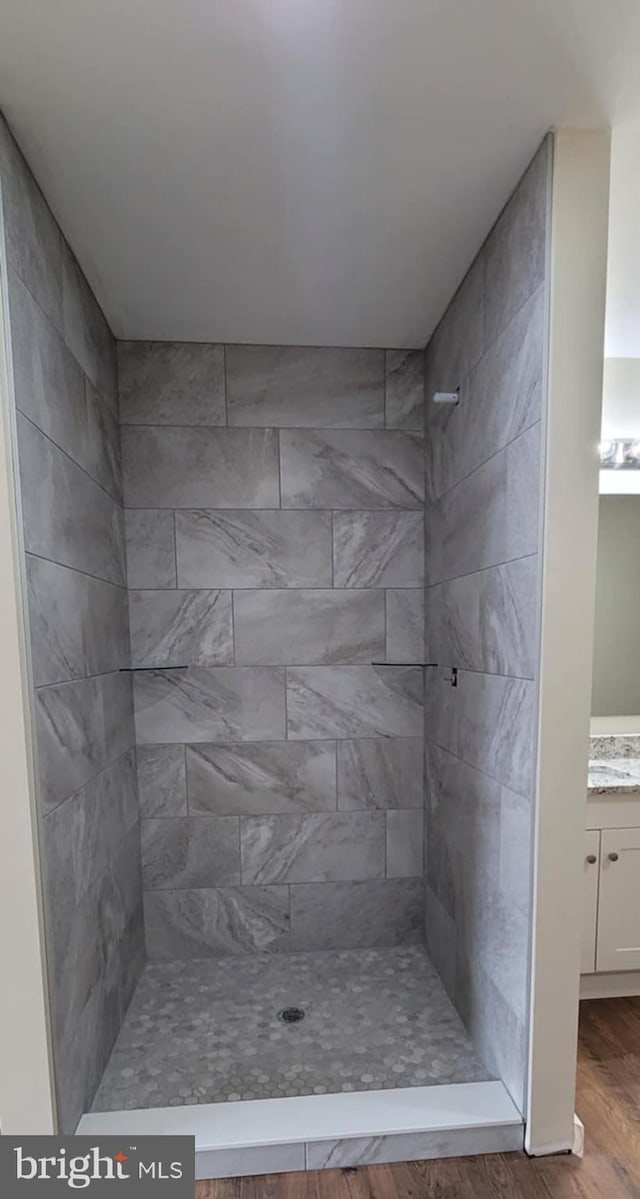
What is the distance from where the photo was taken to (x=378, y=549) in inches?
91.7

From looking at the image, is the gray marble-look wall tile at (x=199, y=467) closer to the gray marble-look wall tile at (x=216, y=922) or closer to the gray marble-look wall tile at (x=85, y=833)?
the gray marble-look wall tile at (x=85, y=833)

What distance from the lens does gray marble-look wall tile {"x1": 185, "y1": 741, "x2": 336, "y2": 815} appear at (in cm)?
228

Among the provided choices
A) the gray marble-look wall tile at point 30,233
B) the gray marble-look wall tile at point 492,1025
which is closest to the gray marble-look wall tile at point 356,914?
the gray marble-look wall tile at point 492,1025

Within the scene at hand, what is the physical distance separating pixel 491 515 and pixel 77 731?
135cm

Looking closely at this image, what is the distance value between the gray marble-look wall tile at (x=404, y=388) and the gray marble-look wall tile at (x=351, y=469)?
6cm

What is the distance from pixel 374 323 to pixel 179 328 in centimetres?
75

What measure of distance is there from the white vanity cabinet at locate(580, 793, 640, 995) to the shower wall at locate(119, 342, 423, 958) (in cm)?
67

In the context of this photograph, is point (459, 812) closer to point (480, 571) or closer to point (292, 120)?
point (480, 571)

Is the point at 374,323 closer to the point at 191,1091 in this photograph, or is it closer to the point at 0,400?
the point at 0,400

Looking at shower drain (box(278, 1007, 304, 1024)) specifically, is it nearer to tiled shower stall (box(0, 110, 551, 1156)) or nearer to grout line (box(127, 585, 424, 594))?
tiled shower stall (box(0, 110, 551, 1156))

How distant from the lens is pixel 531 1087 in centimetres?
142

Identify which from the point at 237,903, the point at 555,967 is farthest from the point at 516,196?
the point at 237,903

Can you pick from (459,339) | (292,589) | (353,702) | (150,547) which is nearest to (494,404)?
(459,339)

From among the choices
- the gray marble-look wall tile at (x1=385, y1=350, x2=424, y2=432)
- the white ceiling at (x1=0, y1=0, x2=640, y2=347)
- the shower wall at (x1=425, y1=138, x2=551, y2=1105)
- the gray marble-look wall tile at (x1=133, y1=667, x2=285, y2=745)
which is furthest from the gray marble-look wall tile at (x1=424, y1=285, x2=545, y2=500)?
the gray marble-look wall tile at (x1=133, y1=667, x2=285, y2=745)
